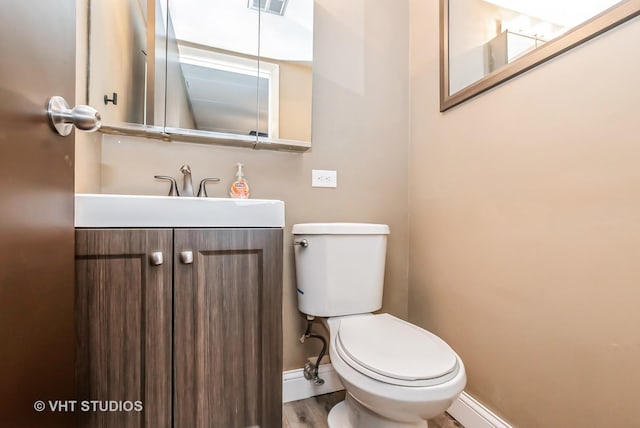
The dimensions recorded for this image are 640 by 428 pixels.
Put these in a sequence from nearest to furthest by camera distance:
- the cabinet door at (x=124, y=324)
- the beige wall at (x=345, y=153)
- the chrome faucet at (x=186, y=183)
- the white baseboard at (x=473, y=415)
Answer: the cabinet door at (x=124, y=324) < the white baseboard at (x=473, y=415) < the chrome faucet at (x=186, y=183) < the beige wall at (x=345, y=153)

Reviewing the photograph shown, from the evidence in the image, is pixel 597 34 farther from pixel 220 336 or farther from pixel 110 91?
pixel 110 91

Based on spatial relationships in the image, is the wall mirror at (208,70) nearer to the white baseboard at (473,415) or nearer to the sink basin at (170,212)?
the sink basin at (170,212)

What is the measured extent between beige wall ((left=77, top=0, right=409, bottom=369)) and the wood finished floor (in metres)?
0.17

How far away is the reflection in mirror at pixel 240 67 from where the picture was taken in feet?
4.07

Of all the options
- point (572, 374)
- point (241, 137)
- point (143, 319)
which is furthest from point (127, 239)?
point (572, 374)

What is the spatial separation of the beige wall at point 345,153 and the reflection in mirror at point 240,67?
0.34 feet

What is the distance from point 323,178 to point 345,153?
0.59 ft

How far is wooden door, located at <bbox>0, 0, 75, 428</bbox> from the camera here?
0.37 m

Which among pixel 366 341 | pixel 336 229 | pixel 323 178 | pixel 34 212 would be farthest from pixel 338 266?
pixel 34 212

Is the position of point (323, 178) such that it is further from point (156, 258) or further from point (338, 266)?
point (156, 258)

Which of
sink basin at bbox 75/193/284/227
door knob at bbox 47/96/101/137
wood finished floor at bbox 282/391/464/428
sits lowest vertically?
wood finished floor at bbox 282/391/464/428

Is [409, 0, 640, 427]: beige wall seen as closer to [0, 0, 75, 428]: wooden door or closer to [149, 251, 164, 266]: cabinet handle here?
[149, 251, 164, 266]: cabinet handle

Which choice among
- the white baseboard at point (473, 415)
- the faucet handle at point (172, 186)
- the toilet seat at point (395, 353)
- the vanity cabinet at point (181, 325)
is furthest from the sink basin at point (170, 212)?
the white baseboard at point (473, 415)

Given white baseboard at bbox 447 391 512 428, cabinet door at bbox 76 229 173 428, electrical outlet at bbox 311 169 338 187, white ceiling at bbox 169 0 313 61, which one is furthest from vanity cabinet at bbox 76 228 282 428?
white ceiling at bbox 169 0 313 61
